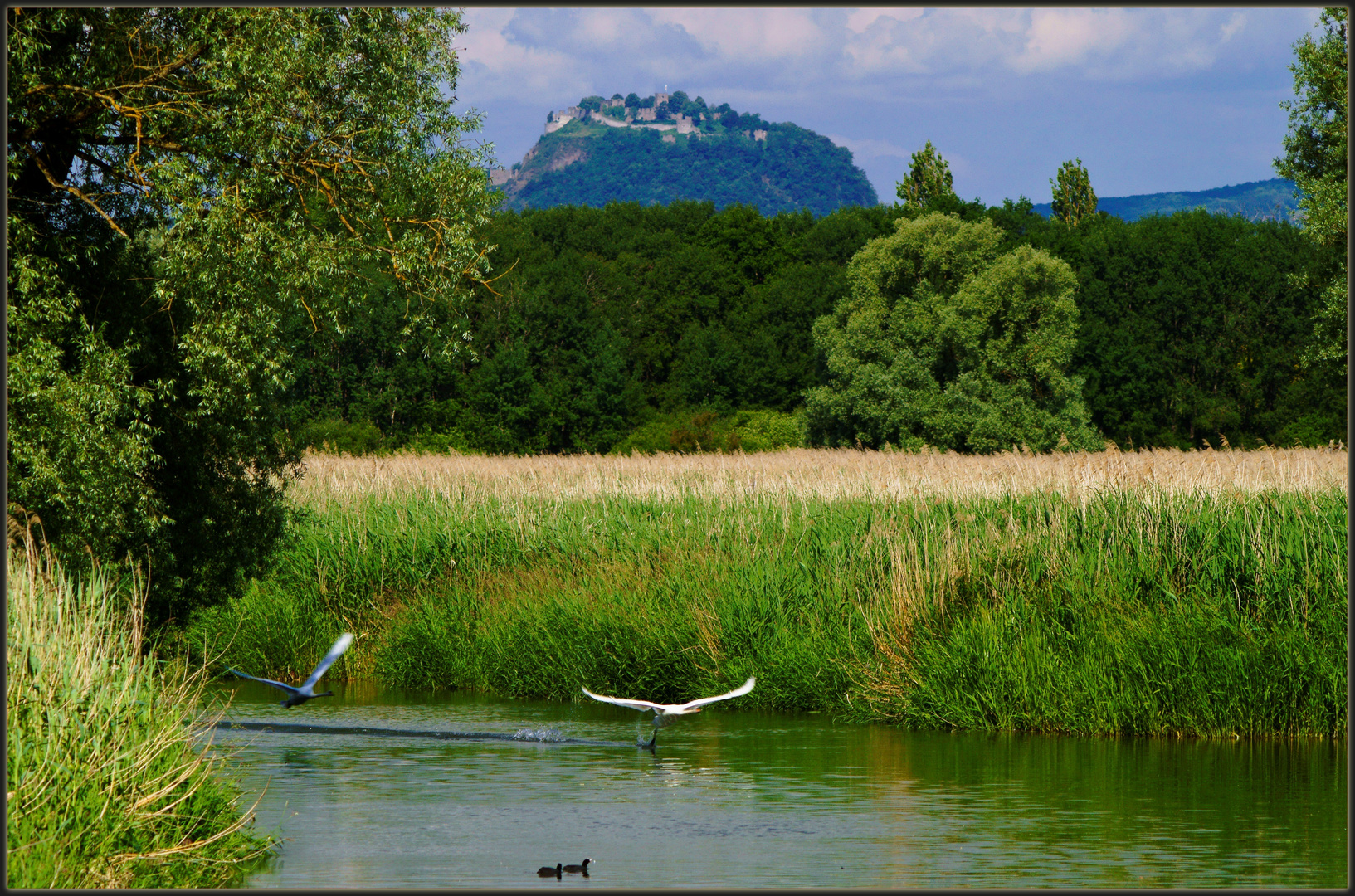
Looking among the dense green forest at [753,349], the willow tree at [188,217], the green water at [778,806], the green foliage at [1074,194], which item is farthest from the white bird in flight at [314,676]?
the green foliage at [1074,194]

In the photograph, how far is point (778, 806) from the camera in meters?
10.2

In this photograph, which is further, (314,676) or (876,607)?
(876,607)

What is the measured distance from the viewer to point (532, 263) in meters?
62.8

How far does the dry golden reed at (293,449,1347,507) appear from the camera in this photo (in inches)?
678

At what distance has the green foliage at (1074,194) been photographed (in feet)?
223

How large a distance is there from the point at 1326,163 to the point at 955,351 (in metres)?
16.1

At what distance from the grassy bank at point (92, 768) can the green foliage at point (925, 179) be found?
56133mm

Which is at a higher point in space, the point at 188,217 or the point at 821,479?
the point at 188,217

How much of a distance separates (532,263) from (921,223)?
21.4m

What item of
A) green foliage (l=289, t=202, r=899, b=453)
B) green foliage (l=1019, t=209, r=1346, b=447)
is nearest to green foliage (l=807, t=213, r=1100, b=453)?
green foliage (l=289, t=202, r=899, b=453)

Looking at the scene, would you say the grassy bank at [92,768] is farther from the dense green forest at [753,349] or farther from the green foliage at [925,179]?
the green foliage at [925,179]

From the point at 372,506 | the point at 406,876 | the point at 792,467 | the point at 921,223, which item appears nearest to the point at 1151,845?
the point at 406,876

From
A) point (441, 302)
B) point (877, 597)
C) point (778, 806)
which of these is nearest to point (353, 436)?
point (441, 302)

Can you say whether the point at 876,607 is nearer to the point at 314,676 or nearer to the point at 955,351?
the point at 314,676
